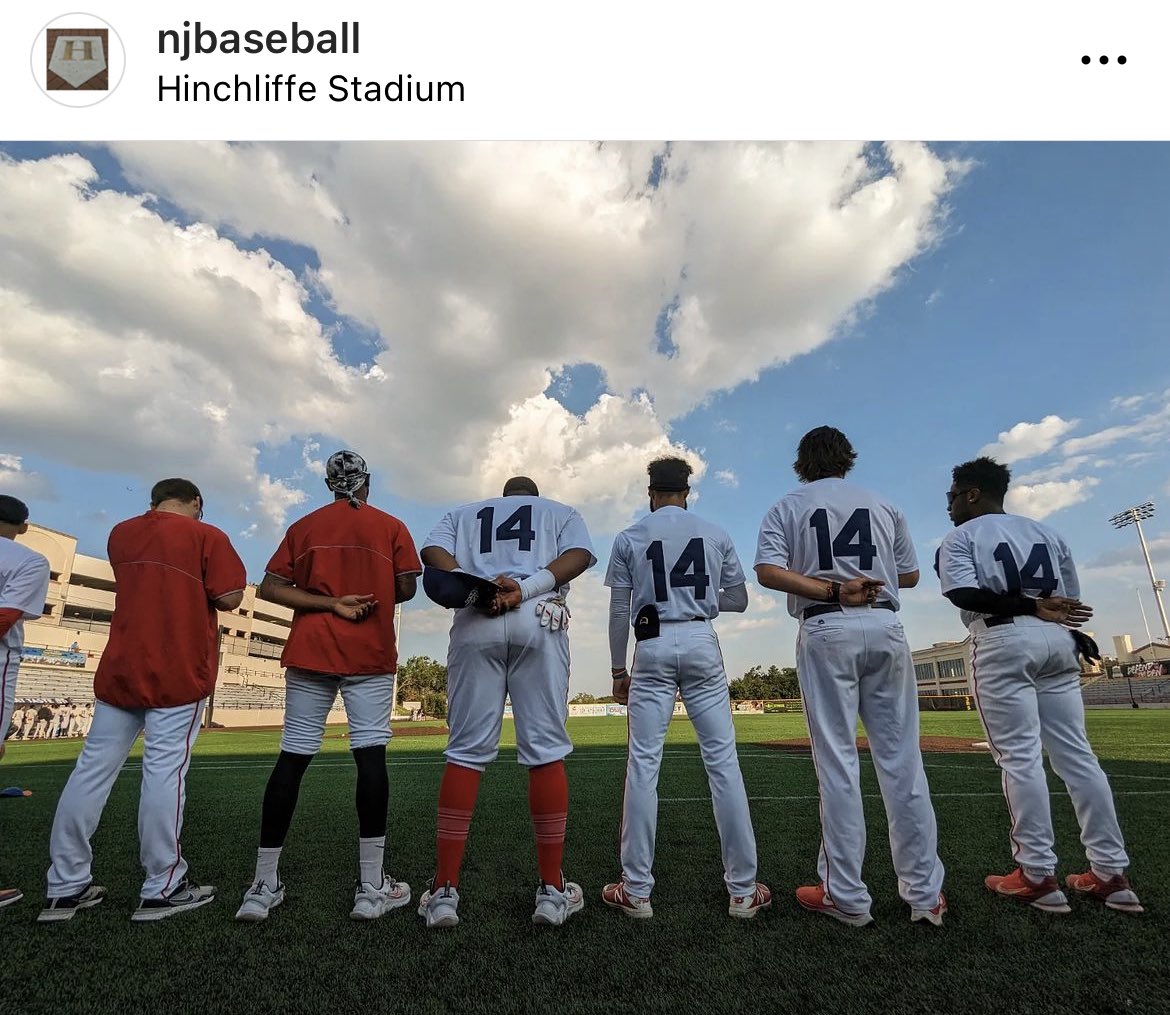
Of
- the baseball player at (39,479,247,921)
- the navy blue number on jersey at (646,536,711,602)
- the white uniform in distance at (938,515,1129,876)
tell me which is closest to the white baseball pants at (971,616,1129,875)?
the white uniform in distance at (938,515,1129,876)

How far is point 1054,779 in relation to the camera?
638 centimetres

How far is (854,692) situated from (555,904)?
65.4 inches

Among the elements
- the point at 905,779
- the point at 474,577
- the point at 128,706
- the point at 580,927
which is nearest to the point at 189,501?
the point at 128,706

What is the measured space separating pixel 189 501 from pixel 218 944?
2.26m

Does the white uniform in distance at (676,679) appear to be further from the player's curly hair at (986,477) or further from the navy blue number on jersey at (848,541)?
the player's curly hair at (986,477)

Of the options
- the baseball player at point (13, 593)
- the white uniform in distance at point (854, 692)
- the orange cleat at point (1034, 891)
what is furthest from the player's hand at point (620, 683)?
the baseball player at point (13, 593)

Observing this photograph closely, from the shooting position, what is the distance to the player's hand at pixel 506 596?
10.0ft

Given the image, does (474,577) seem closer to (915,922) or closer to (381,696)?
(381,696)

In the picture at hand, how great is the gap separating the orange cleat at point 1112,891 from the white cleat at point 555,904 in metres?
2.42

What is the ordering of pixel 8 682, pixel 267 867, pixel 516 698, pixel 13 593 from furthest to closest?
pixel 8 682, pixel 13 593, pixel 516 698, pixel 267 867

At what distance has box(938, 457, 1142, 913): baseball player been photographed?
2.99 m

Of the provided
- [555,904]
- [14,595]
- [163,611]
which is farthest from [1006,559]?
[14,595]

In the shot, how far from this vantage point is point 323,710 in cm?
321
